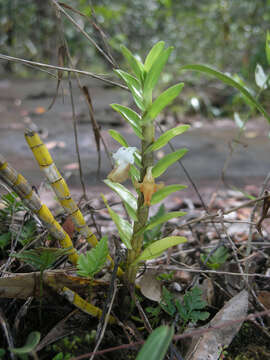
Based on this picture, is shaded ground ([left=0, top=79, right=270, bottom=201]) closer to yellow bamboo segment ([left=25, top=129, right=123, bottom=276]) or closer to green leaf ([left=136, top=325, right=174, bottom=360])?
yellow bamboo segment ([left=25, top=129, right=123, bottom=276])

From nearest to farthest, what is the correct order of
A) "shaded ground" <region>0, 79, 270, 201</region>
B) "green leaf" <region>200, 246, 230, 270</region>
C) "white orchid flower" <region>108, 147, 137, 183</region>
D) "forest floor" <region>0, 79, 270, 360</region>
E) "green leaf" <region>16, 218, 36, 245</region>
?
"white orchid flower" <region>108, 147, 137, 183</region>, "forest floor" <region>0, 79, 270, 360</region>, "green leaf" <region>16, 218, 36, 245</region>, "green leaf" <region>200, 246, 230, 270</region>, "shaded ground" <region>0, 79, 270, 201</region>

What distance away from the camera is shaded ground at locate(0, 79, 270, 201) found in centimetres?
227

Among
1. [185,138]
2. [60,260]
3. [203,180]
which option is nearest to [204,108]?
[185,138]

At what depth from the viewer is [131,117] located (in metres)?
0.72

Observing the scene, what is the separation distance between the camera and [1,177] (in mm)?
686

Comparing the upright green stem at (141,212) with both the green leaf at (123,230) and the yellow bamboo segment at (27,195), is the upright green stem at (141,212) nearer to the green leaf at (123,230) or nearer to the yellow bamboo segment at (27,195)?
the green leaf at (123,230)

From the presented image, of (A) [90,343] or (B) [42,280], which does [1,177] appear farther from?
(A) [90,343]

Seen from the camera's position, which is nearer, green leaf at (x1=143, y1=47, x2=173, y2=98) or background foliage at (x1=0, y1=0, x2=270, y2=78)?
green leaf at (x1=143, y1=47, x2=173, y2=98)

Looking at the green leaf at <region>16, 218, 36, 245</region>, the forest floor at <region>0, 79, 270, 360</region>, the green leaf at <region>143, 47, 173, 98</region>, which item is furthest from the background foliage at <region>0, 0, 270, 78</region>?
the green leaf at <region>143, 47, 173, 98</region>

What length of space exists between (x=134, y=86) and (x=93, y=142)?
88.3 inches

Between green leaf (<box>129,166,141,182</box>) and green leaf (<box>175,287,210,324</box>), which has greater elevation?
green leaf (<box>129,166,141,182</box>)

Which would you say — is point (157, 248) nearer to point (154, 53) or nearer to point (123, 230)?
point (123, 230)

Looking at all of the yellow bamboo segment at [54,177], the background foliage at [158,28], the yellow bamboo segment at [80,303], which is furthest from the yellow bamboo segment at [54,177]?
the background foliage at [158,28]

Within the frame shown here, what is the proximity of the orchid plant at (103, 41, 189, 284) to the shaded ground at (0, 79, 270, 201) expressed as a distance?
1.88 feet
